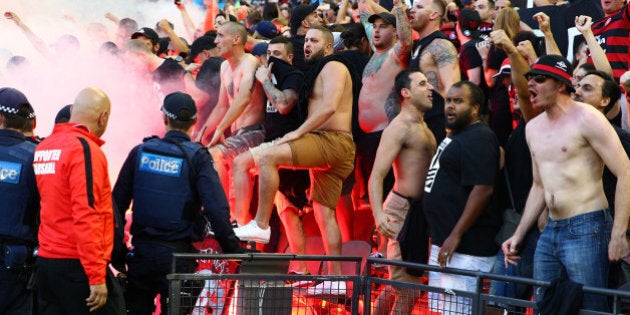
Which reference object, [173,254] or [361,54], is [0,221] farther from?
[361,54]

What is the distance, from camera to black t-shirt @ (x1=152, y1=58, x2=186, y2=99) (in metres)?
11.7

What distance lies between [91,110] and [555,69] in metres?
3.03

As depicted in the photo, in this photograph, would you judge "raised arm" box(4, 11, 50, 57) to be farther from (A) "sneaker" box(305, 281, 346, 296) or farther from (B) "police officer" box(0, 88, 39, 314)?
(A) "sneaker" box(305, 281, 346, 296)

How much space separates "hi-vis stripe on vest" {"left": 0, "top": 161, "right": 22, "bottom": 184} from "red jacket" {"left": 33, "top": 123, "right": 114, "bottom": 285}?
1.56 feet

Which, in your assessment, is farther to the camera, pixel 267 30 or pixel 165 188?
pixel 267 30

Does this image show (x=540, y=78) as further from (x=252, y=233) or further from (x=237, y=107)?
(x=237, y=107)

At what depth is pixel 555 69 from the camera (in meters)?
6.74

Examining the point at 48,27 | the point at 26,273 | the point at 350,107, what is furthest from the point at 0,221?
the point at 48,27

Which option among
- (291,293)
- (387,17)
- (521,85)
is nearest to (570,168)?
(521,85)

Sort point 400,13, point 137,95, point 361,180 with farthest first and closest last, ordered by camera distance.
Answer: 1. point 137,95
2. point 361,180
3. point 400,13

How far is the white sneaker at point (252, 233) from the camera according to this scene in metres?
9.12

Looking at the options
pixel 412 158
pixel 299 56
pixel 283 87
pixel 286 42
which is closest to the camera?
pixel 412 158

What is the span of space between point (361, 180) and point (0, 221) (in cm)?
367

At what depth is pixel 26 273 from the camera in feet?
23.7
